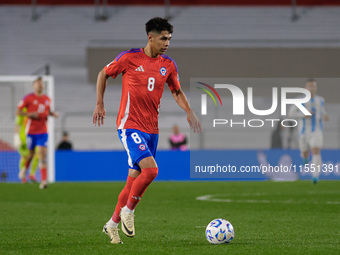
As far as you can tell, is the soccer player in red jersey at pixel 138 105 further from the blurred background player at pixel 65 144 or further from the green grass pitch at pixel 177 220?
the blurred background player at pixel 65 144

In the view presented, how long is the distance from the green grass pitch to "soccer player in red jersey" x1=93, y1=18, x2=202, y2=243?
51 cm

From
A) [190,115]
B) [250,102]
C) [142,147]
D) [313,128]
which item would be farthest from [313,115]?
[142,147]

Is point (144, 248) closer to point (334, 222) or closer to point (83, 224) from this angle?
point (83, 224)

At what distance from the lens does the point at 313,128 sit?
17.3 metres

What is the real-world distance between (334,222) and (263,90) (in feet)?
59.8

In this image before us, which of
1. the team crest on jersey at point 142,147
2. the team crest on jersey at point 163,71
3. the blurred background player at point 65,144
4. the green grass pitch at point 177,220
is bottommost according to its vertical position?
the green grass pitch at point 177,220

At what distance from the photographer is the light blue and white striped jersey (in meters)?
17.1

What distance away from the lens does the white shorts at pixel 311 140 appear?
675 inches

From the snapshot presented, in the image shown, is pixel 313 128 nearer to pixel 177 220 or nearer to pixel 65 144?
pixel 65 144

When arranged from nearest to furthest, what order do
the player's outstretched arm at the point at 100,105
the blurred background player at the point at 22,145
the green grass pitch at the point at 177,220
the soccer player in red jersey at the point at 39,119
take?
the green grass pitch at the point at 177,220, the player's outstretched arm at the point at 100,105, the soccer player in red jersey at the point at 39,119, the blurred background player at the point at 22,145

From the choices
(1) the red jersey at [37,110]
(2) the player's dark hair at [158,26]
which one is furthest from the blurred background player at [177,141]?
(2) the player's dark hair at [158,26]

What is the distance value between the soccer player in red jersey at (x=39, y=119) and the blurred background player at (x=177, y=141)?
569 cm

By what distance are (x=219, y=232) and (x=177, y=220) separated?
2.63 m
